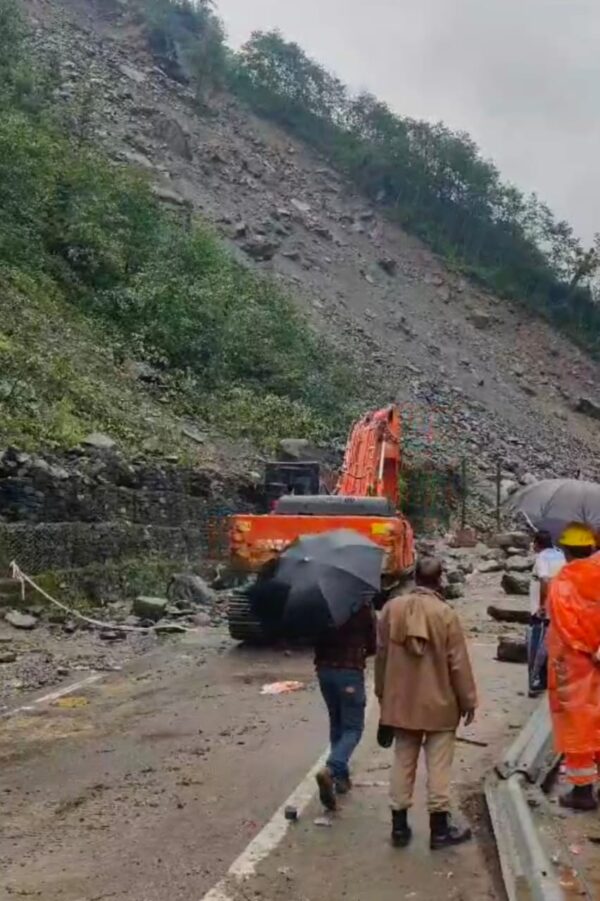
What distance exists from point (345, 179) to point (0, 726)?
6299 centimetres

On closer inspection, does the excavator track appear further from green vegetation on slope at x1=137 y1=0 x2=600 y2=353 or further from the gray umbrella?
green vegetation on slope at x1=137 y1=0 x2=600 y2=353

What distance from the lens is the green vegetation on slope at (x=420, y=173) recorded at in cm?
6712

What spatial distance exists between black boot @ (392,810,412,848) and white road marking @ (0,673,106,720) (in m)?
4.60

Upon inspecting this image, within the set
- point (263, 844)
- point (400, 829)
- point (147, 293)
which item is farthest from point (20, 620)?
point (147, 293)

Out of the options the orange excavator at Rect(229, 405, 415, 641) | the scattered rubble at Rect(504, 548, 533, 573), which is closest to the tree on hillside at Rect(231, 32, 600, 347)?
the scattered rubble at Rect(504, 548, 533, 573)

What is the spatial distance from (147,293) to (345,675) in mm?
25371

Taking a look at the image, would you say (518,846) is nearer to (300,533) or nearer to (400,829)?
(400,829)

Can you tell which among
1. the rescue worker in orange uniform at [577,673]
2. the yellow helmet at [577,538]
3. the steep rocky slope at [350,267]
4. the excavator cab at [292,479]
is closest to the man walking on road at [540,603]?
the yellow helmet at [577,538]

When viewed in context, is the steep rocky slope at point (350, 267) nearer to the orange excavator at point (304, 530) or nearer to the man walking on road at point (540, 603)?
the orange excavator at point (304, 530)

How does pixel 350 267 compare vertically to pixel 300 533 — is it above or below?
above

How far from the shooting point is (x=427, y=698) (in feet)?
17.5

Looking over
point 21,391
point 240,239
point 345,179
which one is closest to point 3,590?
point 21,391

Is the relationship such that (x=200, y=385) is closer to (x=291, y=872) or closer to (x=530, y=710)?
(x=530, y=710)

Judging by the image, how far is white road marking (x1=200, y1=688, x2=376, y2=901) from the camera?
4785 millimetres
